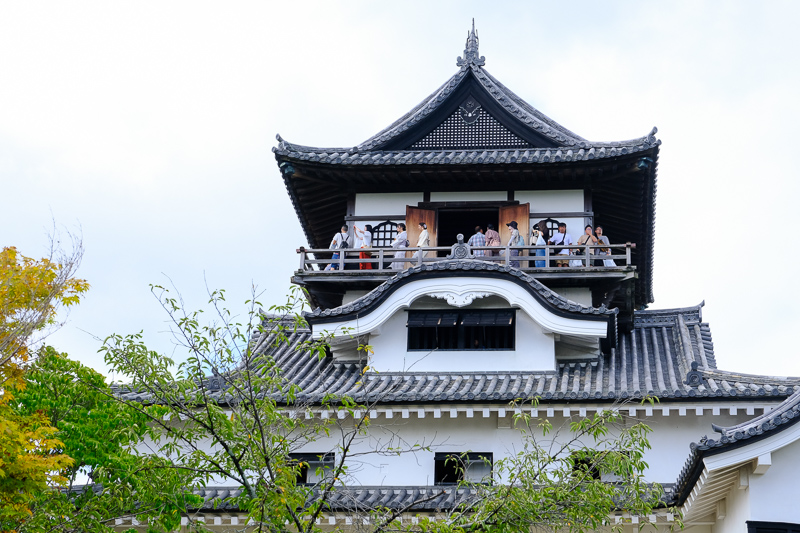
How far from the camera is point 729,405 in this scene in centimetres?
1364

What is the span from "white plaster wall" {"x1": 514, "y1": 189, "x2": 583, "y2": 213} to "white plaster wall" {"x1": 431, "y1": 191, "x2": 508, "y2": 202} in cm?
35

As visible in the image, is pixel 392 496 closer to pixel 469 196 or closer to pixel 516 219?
pixel 516 219

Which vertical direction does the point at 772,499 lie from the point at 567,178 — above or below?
below

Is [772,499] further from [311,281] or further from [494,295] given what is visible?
[311,281]

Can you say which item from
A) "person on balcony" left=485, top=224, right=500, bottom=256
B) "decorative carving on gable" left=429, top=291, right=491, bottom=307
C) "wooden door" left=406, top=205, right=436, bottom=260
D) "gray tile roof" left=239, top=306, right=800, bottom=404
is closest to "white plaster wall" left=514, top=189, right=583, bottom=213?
"person on balcony" left=485, top=224, right=500, bottom=256

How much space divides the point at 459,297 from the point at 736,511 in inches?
254

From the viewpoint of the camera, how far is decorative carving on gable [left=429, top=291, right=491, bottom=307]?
16422 mm

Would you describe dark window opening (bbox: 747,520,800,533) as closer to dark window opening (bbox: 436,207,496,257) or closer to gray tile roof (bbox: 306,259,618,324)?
gray tile roof (bbox: 306,259,618,324)

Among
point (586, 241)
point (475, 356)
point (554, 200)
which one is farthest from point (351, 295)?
point (586, 241)

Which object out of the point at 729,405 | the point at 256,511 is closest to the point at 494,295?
the point at 729,405

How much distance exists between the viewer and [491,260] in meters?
17.9

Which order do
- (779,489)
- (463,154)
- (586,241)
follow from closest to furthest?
1. (779,489)
2. (586,241)
3. (463,154)

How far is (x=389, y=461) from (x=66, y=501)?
574cm

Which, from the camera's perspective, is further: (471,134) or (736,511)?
(471,134)
